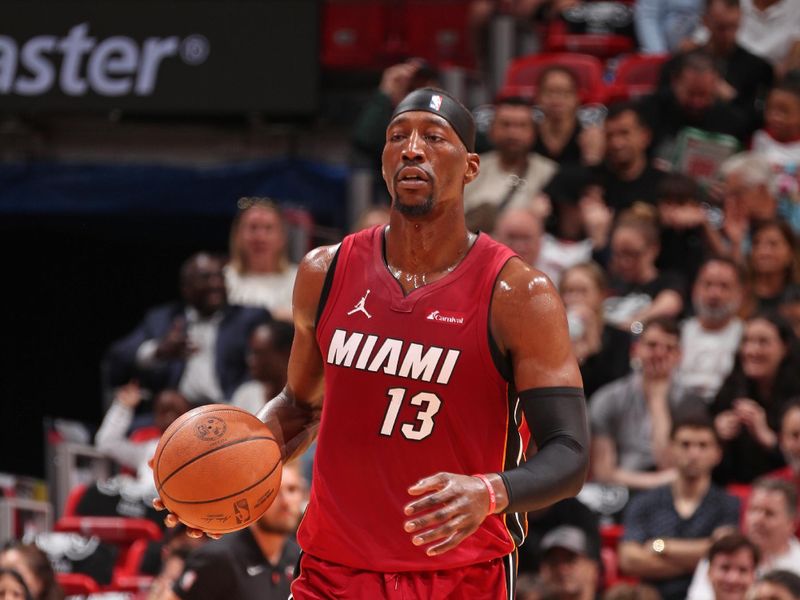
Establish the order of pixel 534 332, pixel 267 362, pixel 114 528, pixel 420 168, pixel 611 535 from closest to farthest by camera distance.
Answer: pixel 534 332
pixel 420 168
pixel 611 535
pixel 114 528
pixel 267 362

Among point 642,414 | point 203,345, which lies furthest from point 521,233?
point 203,345

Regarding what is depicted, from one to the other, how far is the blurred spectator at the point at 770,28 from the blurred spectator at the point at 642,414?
160 inches

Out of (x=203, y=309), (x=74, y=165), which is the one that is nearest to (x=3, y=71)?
(x=74, y=165)

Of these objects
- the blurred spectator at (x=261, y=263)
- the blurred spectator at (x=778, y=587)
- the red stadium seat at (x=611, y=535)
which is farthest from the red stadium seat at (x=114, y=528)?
the blurred spectator at (x=778, y=587)

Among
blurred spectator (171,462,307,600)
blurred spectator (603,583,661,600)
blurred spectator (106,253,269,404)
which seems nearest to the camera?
blurred spectator (171,462,307,600)

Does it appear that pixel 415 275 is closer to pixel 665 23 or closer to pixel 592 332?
pixel 592 332

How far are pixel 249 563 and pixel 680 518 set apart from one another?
2341mm

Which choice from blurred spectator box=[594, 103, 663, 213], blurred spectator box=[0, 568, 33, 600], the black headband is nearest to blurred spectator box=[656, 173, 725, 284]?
blurred spectator box=[594, 103, 663, 213]

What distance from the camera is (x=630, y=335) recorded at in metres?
9.14

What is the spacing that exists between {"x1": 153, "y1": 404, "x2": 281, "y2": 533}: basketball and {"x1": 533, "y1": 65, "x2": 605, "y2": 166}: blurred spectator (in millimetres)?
6288

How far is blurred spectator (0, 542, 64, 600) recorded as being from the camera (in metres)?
7.53

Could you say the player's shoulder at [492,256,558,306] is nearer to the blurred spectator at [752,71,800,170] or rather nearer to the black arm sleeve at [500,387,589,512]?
the black arm sleeve at [500,387,589,512]

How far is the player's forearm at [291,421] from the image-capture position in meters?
4.93

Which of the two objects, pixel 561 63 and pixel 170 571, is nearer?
pixel 170 571
